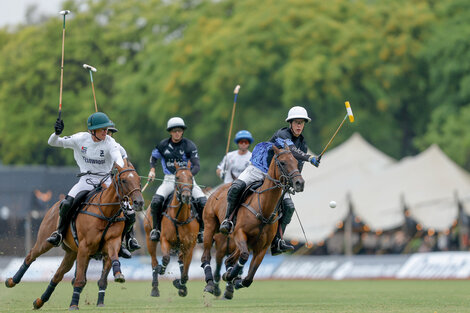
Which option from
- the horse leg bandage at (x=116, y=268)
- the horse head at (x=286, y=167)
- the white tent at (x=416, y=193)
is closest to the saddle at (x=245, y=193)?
the horse head at (x=286, y=167)

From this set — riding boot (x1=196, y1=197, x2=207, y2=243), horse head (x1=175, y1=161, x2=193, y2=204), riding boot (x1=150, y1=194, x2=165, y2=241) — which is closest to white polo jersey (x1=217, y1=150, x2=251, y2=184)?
riding boot (x1=196, y1=197, x2=207, y2=243)

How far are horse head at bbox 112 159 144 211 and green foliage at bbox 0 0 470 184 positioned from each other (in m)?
28.7

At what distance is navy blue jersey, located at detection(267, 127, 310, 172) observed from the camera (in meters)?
15.9

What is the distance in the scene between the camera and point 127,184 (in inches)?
605

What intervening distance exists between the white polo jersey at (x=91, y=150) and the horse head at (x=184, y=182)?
2227 millimetres

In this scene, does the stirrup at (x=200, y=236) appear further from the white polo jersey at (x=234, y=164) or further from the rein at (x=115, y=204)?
the rein at (x=115, y=204)

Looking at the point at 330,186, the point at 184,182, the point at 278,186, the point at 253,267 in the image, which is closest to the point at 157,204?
the point at 184,182

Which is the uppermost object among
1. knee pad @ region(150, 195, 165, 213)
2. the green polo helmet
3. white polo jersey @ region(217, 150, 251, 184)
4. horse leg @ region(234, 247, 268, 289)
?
the green polo helmet

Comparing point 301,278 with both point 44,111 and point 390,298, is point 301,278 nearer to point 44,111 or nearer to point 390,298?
point 390,298

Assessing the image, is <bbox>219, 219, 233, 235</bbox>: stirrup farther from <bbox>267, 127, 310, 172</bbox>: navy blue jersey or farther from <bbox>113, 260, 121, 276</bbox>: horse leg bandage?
Result: <bbox>113, 260, 121, 276</bbox>: horse leg bandage

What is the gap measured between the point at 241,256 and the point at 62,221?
2.75 m

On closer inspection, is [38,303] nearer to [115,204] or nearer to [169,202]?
[115,204]

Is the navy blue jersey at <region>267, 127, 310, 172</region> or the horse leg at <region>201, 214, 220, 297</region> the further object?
the horse leg at <region>201, 214, 220, 297</region>

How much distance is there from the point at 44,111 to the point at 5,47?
681 centimetres
